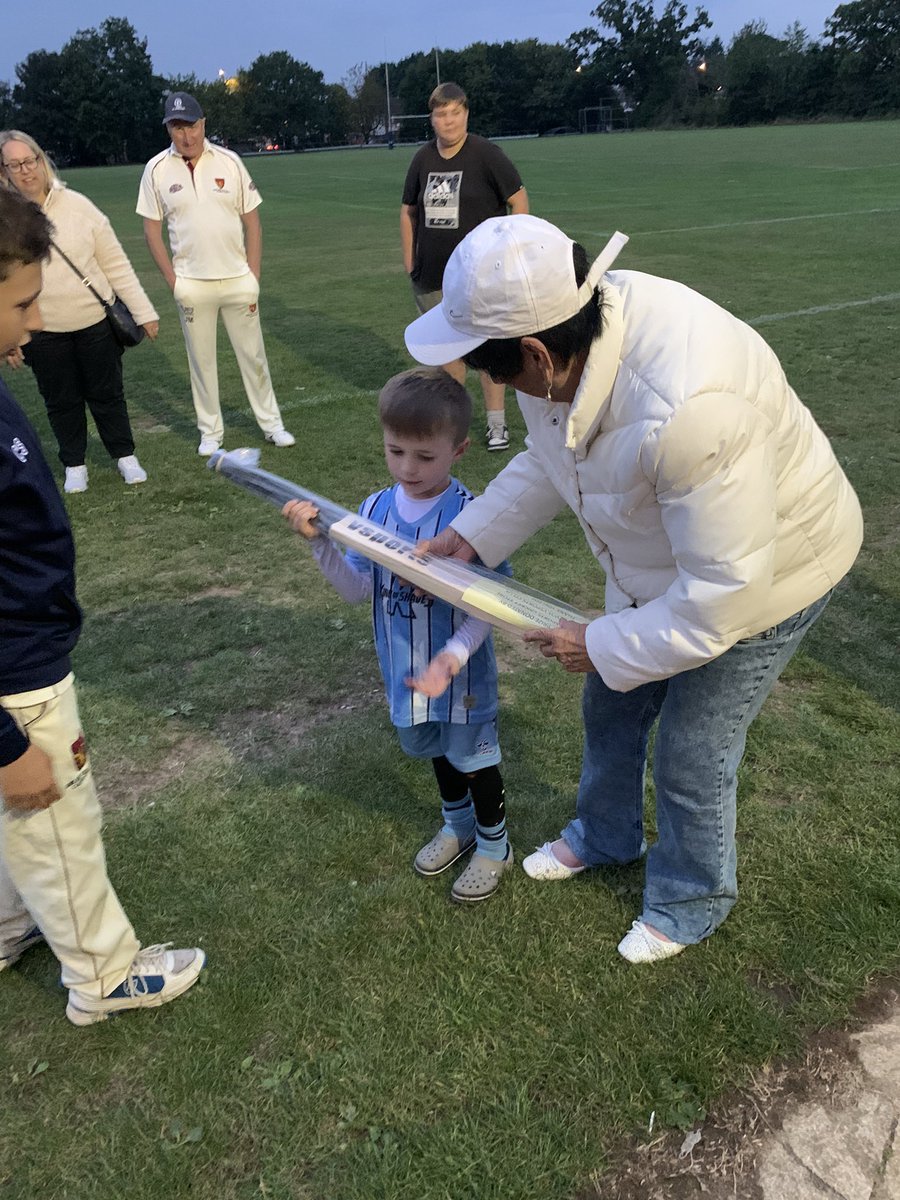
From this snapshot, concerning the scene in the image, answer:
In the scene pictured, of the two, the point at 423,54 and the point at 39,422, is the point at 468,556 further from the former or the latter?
the point at 423,54

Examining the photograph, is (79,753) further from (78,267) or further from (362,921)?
(78,267)

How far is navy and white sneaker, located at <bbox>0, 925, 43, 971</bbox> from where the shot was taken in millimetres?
2924

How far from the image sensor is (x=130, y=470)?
22.9ft

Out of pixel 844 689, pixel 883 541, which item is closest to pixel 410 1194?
pixel 844 689

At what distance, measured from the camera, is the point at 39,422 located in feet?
28.2

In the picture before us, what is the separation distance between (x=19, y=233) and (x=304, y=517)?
100cm

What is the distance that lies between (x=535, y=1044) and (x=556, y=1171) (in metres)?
0.35

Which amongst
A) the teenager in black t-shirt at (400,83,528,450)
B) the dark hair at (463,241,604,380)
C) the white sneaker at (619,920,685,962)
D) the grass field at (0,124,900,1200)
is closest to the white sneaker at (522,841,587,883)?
the grass field at (0,124,900,1200)

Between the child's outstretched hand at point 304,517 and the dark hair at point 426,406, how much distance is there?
0.33 meters

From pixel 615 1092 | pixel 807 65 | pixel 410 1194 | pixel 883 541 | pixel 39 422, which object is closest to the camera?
pixel 410 1194

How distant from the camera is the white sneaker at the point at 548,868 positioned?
3.13 meters

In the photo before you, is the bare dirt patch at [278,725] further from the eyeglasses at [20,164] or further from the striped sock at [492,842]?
the eyeglasses at [20,164]

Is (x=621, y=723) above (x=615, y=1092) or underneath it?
above

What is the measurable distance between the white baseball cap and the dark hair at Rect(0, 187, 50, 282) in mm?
937
